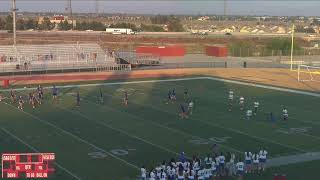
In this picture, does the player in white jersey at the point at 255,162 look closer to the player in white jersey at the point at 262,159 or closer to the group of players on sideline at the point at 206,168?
the group of players on sideline at the point at 206,168

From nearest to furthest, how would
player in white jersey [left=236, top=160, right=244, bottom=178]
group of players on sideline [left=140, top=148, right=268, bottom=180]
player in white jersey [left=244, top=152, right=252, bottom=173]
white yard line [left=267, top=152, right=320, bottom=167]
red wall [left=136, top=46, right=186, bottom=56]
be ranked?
group of players on sideline [left=140, top=148, right=268, bottom=180] < player in white jersey [left=236, top=160, right=244, bottom=178] < player in white jersey [left=244, top=152, right=252, bottom=173] < white yard line [left=267, top=152, right=320, bottom=167] < red wall [left=136, top=46, right=186, bottom=56]

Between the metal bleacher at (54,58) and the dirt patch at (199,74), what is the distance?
4.00 meters

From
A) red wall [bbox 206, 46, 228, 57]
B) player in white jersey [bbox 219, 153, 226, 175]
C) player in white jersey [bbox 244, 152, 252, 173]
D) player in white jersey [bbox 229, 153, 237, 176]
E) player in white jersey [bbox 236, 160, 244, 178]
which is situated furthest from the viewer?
red wall [bbox 206, 46, 228, 57]

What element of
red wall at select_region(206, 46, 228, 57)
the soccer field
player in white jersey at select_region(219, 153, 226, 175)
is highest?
red wall at select_region(206, 46, 228, 57)

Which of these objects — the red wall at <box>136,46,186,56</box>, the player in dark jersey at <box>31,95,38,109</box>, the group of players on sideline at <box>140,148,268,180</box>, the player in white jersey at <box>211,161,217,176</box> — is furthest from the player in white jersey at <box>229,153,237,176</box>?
the red wall at <box>136,46,186,56</box>

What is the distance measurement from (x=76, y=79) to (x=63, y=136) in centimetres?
2181

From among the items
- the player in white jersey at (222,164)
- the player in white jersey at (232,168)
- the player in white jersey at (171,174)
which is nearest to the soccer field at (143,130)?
the player in white jersey at (232,168)

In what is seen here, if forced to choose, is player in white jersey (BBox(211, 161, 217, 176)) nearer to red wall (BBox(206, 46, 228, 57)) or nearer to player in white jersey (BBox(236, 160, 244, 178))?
player in white jersey (BBox(236, 160, 244, 178))

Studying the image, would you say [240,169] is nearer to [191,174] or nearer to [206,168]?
[206,168]

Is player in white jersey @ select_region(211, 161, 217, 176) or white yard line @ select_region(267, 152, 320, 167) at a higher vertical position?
player in white jersey @ select_region(211, 161, 217, 176)

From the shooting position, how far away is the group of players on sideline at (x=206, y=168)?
709 inches

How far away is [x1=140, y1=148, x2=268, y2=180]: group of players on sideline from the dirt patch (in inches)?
892

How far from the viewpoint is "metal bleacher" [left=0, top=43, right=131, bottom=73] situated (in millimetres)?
53812

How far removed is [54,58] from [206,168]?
134ft
